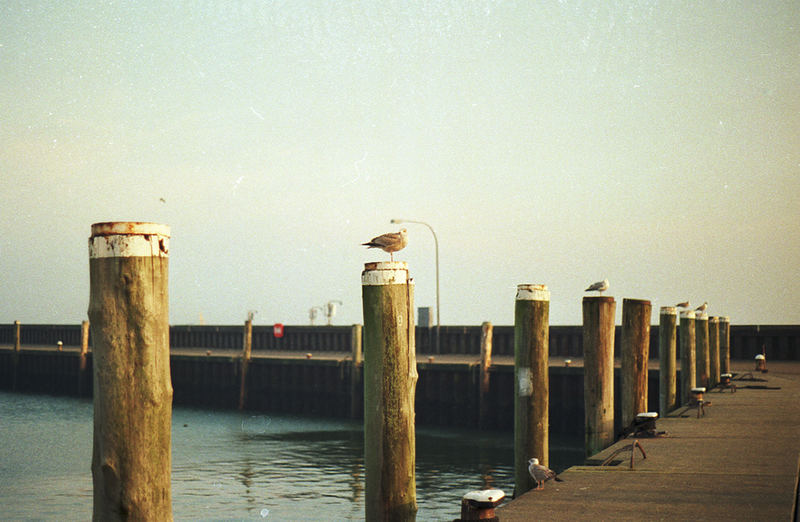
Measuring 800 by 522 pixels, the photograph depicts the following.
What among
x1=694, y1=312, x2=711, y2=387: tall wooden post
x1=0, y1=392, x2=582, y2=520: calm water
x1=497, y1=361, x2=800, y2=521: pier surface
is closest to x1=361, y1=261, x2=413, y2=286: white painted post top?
x1=497, y1=361, x2=800, y2=521: pier surface

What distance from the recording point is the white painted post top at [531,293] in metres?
13.1

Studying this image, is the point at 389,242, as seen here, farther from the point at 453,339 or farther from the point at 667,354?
the point at 453,339

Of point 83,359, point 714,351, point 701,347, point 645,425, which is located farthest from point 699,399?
point 83,359

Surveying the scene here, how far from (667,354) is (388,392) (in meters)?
13.6

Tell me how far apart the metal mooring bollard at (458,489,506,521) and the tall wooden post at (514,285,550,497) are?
5112 mm

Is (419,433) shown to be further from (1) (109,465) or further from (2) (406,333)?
(1) (109,465)

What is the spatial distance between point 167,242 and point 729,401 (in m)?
17.4

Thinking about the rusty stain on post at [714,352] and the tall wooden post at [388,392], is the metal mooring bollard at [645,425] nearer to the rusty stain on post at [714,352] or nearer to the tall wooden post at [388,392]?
the tall wooden post at [388,392]

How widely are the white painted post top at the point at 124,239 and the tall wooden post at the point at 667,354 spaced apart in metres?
16.5

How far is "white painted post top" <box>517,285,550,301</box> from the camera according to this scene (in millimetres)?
13133

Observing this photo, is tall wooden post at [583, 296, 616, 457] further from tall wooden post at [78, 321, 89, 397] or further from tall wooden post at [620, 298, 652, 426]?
tall wooden post at [78, 321, 89, 397]

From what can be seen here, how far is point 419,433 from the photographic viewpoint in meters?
33.3

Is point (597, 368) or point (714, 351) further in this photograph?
point (714, 351)

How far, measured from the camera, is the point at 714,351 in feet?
93.8
